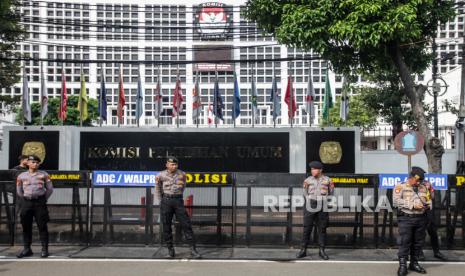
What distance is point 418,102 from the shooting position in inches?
537

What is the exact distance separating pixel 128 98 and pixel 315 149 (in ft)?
147

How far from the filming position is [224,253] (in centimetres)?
989

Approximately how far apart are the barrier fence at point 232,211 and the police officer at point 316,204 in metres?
1.00

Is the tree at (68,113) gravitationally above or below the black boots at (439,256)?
above

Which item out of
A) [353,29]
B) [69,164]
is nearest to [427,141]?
[353,29]

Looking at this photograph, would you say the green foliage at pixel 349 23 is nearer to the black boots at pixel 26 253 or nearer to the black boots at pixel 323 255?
the black boots at pixel 323 255

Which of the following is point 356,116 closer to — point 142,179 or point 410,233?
point 142,179

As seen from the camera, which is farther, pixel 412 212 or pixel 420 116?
pixel 420 116

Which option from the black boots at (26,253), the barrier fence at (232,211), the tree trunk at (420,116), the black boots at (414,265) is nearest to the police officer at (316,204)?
the barrier fence at (232,211)

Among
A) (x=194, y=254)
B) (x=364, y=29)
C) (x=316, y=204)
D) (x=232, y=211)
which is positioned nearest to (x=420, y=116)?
(x=364, y=29)

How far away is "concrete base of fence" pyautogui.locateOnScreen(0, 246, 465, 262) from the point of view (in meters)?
9.49

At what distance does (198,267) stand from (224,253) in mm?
1322

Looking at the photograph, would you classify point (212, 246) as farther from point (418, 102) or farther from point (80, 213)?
point (418, 102)

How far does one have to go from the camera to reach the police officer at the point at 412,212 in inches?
325
